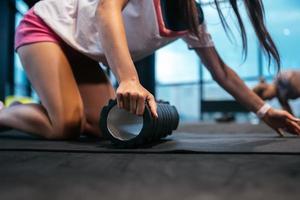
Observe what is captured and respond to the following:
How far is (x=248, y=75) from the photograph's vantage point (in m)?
5.52

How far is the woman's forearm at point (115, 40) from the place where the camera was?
37.4 inches

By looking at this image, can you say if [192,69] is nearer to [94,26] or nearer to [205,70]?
[205,70]

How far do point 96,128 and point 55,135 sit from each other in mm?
214

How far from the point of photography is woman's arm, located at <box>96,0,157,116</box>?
871 millimetres

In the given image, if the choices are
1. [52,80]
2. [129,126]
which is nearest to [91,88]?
[52,80]

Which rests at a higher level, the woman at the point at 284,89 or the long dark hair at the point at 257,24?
the long dark hair at the point at 257,24

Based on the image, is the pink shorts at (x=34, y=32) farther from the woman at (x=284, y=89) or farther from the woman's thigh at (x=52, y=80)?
the woman at (x=284, y=89)

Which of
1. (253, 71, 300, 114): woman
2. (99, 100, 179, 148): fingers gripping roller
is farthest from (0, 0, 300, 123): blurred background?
(99, 100, 179, 148): fingers gripping roller

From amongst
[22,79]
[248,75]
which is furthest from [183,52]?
[22,79]

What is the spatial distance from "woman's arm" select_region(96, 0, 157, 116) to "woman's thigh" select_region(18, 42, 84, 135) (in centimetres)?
38

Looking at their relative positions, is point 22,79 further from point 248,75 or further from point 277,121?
point 277,121

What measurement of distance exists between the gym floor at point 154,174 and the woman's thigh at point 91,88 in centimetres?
63

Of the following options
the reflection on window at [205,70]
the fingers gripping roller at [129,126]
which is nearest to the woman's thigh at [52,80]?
the fingers gripping roller at [129,126]

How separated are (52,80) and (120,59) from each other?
45 cm
